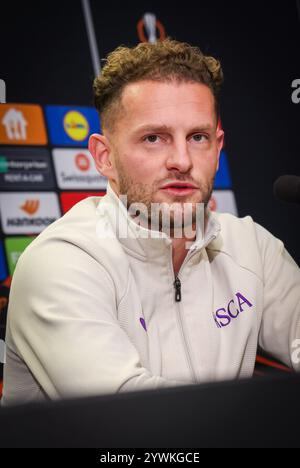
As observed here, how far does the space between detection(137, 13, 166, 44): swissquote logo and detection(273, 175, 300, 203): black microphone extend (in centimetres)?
147

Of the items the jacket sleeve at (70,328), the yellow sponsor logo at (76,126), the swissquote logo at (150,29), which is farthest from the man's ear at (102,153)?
the swissquote logo at (150,29)

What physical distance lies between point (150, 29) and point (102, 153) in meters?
1.16

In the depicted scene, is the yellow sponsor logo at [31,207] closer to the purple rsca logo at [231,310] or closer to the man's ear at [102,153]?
the man's ear at [102,153]

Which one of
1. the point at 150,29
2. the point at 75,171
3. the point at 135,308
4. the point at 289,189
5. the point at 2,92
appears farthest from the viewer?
the point at 150,29

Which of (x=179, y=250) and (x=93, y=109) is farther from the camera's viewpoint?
(x=93, y=109)

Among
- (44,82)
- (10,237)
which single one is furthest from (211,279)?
(44,82)

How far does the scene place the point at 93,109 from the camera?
83.0 inches

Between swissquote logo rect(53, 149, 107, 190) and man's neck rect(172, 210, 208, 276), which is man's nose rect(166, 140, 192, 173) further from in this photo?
swissquote logo rect(53, 149, 107, 190)

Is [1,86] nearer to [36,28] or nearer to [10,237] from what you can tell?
[36,28]

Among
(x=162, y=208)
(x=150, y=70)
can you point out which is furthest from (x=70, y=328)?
(x=150, y=70)

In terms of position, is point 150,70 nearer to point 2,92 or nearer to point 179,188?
point 179,188

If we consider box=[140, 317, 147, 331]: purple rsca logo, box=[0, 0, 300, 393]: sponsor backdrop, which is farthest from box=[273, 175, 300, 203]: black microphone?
box=[0, 0, 300, 393]: sponsor backdrop

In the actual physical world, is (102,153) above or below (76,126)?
below

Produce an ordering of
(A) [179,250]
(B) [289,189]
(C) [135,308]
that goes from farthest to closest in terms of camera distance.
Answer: (A) [179,250], (C) [135,308], (B) [289,189]
